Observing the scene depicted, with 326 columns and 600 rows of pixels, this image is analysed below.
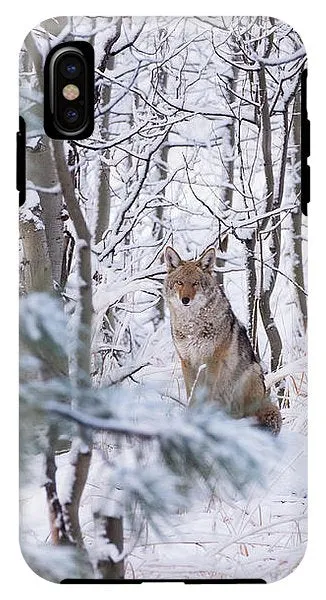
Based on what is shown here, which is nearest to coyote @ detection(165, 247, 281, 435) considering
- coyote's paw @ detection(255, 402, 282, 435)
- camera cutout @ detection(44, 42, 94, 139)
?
coyote's paw @ detection(255, 402, 282, 435)

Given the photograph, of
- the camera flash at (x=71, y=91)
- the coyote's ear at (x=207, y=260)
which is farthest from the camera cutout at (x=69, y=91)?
the coyote's ear at (x=207, y=260)

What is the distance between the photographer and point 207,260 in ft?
6.75

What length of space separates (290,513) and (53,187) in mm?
761

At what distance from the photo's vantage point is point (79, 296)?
206 centimetres

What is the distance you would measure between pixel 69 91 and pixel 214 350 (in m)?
0.56

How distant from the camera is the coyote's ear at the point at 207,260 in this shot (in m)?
2.06

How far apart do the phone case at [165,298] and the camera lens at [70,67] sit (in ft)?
0.12

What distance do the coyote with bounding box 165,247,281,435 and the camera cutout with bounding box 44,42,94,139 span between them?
34cm

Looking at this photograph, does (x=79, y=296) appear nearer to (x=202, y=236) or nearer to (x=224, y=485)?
(x=202, y=236)

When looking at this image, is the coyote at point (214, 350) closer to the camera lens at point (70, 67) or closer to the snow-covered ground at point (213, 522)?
the snow-covered ground at point (213, 522)

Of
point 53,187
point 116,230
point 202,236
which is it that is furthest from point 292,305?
point 53,187

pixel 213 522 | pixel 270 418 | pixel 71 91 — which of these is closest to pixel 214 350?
pixel 270 418

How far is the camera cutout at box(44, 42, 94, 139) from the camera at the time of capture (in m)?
2.05

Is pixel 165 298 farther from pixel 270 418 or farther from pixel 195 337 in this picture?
pixel 270 418
